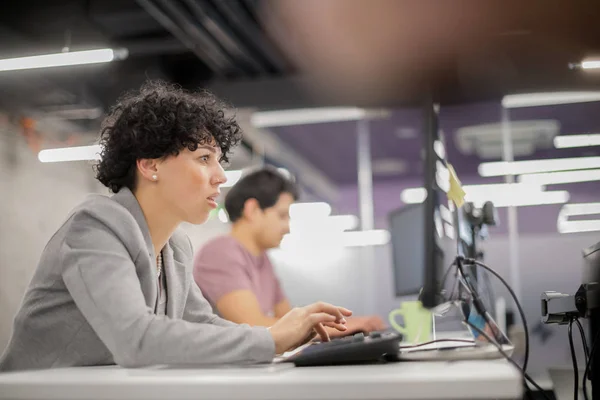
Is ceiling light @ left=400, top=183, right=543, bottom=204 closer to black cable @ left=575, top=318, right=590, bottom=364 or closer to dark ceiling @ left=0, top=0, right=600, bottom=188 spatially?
dark ceiling @ left=0, top=0, right=600, bottom=188

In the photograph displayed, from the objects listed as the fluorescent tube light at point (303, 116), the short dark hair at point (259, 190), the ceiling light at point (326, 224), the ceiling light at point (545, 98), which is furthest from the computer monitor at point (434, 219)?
the ceiling light at point (326, 224)

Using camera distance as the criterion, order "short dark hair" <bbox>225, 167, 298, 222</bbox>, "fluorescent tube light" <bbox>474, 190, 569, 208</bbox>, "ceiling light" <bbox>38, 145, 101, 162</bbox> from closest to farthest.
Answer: "short dark hair" <bbox>225, 167, 298, 222</bbox> < "ceiling light" <bbox>38, 145, 101, 162</bbox> < "fluorescent tube light" <bbox>474, 190, 569, 208</bbox>

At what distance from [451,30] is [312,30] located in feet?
3.45

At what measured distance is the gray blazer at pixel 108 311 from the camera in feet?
3.84

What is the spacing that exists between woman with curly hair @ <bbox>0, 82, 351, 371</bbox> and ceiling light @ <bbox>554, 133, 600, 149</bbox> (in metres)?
4.81

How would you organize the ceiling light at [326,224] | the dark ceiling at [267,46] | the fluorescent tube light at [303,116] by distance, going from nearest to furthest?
the dark ceiling at [267,46], the fluorescent tube light at [303,116], the ceiling light at [326,224]

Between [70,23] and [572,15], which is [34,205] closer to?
[70,23]

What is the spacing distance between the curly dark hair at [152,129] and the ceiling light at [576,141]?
4884 millimetres

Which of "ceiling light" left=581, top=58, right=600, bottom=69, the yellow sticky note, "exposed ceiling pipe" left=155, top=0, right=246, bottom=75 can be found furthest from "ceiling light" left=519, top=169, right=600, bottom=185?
the yellow sticky note

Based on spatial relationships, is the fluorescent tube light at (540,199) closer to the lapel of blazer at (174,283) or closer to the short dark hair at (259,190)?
the short dark hair at (259,190)

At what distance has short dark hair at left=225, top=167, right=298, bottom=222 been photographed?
3.09 metres

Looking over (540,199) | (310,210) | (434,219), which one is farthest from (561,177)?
(434,219)

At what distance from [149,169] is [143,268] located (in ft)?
0.88

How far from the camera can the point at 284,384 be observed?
0.90m
